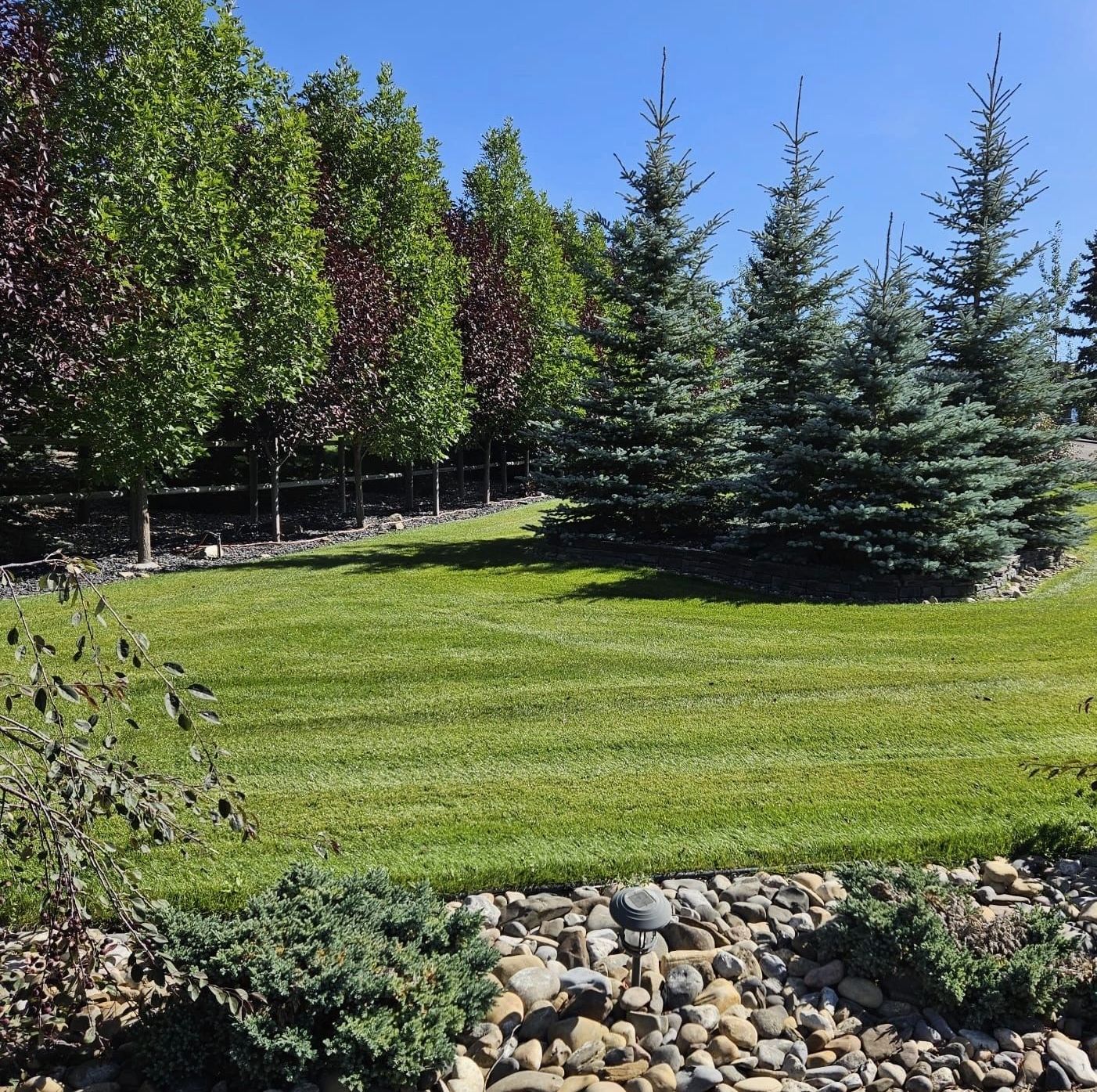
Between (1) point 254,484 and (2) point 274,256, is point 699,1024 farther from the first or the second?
(1) point 254,484

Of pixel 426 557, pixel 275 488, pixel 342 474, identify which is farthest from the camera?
pixel 342 474

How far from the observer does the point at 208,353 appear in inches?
383

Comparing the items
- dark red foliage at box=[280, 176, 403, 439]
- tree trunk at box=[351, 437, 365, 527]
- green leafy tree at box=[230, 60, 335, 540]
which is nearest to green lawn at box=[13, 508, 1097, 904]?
green leafy tree at box=[230, 60, 335, 540]

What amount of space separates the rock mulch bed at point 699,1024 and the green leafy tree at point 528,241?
17354mm

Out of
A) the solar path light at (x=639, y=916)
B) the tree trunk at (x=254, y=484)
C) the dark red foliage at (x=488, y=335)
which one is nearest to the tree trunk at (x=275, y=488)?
the tree trunk at (x=254, y=484)

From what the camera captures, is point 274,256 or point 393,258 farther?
point 393,258

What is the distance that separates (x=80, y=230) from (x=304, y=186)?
15.2 feet

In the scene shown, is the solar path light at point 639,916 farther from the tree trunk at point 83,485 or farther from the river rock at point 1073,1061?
the tree trunk at point 83,485

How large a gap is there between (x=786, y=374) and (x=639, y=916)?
360 inches

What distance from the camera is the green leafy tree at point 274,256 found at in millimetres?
10906

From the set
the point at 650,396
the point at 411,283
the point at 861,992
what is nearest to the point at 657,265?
the point at 650,396

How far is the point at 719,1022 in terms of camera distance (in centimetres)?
242

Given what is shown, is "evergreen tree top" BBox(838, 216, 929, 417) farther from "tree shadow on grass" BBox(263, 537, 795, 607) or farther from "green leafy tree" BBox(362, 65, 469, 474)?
"green leafy tree" BBox(362, 65, 469, 474)

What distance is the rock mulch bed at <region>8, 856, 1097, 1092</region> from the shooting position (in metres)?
2.23
